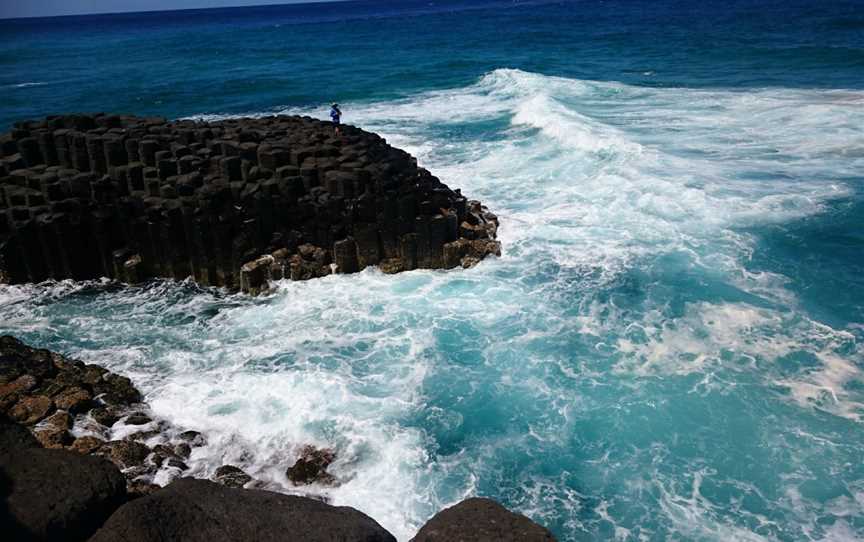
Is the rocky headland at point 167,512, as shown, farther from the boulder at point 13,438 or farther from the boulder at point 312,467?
the boulder at point 312,467

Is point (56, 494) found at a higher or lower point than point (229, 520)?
higher

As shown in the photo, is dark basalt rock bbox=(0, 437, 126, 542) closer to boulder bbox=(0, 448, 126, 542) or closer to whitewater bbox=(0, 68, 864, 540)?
boulder bbox=(0, 448, 126, 542)

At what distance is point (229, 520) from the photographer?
6645 mm

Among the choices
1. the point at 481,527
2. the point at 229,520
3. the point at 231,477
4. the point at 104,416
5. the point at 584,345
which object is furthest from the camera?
the point at 584,345

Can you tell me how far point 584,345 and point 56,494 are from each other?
30.5 feet

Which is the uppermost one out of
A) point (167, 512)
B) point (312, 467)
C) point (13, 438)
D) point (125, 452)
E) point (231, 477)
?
point (13, 438)

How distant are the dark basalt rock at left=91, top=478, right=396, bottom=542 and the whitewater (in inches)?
94.7

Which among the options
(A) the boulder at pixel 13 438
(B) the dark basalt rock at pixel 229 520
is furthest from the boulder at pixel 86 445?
(B) the dark basalt rock at pixel 229 520

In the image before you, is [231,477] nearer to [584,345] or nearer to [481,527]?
[481,527]

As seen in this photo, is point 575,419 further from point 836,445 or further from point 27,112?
point 27,112

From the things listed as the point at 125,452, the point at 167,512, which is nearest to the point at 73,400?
the point at 125,452

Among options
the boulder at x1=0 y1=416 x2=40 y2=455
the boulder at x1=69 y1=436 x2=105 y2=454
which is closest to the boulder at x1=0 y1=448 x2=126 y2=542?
the boulder at x1=0 y1=416 x2=40 y2=455

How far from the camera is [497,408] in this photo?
37.0ft

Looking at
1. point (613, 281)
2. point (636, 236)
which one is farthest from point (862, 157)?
point (613, 281)
